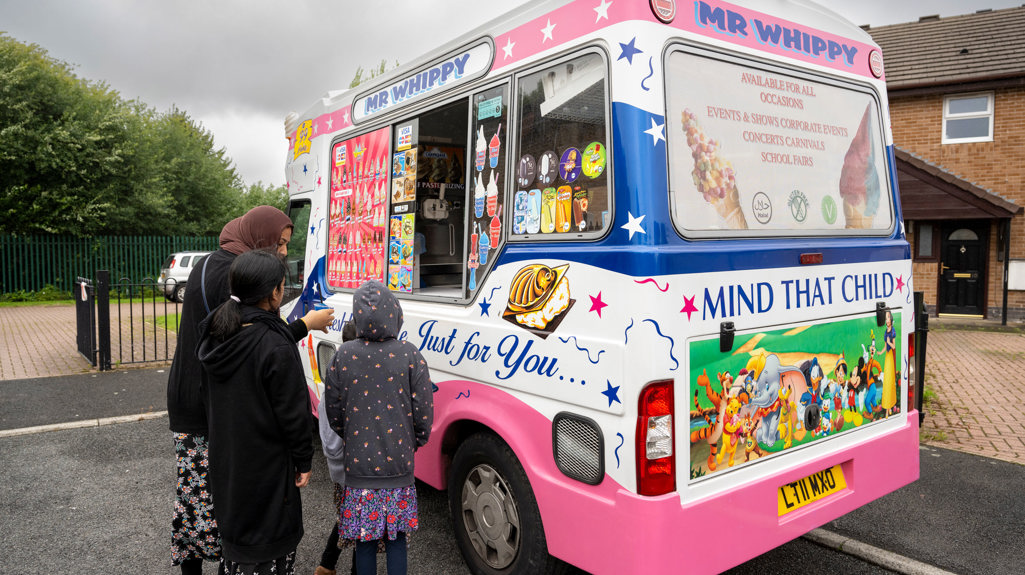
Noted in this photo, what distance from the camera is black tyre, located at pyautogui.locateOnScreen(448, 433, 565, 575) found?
2941 millimetres

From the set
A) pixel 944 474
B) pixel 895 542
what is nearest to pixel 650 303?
pixel 895 542

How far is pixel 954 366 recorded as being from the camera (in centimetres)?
964

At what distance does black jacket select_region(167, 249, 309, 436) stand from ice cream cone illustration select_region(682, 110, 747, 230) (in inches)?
Result: 73.4

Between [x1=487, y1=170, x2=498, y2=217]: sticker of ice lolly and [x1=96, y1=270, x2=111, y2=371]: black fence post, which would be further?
[x1=96, y1=270, x2=111, y2=371]: black fence post

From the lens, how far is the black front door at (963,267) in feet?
50.5

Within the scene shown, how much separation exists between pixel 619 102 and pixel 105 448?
5533mm

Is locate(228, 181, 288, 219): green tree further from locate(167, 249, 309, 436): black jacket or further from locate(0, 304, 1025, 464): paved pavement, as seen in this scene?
locate(167, 249, 309, 436): black jacket

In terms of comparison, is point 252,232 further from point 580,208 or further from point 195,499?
point 580,208

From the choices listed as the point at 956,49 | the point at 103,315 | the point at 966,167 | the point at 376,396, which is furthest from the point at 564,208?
the point at 956,49

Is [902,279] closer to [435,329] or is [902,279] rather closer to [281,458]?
[435,329]

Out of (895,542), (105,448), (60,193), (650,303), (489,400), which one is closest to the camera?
(650,303)

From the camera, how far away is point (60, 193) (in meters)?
22.9

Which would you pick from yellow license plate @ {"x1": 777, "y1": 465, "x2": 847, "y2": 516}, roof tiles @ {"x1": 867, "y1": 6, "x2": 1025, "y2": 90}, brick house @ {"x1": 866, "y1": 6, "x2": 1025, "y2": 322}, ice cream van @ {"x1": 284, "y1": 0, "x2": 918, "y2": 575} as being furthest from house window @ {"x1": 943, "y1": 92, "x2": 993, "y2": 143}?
yellow license plate @ {"x1": 777, "y1": 465, "x2": 847, "y2": 516}

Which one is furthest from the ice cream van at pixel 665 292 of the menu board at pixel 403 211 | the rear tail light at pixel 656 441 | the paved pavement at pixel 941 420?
the paved pavement at pixel 941 420
